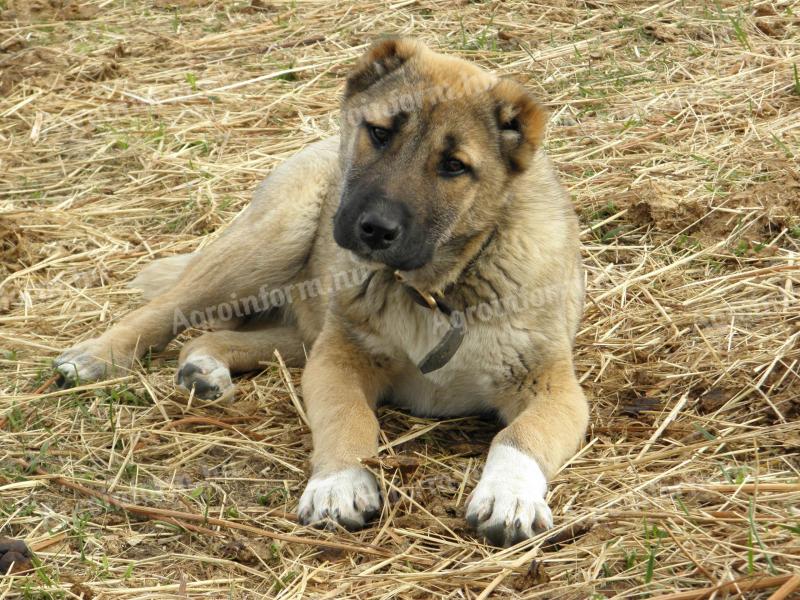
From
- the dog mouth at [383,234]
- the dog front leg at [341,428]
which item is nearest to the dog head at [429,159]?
the dog mouth at [383,234]

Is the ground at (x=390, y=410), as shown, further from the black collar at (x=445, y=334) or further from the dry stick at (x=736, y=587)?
the black collar at (x=445, y=334)

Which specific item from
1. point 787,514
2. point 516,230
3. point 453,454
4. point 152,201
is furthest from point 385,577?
point 152,201

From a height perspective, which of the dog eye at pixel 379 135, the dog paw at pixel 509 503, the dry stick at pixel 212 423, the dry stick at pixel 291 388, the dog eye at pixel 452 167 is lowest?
the dry stick at pixel 291 388

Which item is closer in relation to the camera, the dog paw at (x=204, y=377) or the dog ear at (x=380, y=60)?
the dog ear at (x=380, y=60)

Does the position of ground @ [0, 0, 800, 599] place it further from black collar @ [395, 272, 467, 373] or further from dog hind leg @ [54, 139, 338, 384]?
black collar @ [395, 272, 467, 373]

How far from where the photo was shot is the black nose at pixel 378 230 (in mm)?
3688

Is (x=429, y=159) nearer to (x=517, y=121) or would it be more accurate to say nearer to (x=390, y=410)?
(x=517, y=121)

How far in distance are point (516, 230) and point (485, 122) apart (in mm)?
457

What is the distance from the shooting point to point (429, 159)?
12.6 feet

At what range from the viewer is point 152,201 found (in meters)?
6.30

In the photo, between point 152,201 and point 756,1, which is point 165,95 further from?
point 756,1

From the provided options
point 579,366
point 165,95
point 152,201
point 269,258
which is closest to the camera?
point 579,366

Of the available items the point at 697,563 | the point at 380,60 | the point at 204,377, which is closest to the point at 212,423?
the point at 204,377

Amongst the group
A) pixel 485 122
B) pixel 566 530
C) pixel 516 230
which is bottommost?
pixel 566 530
